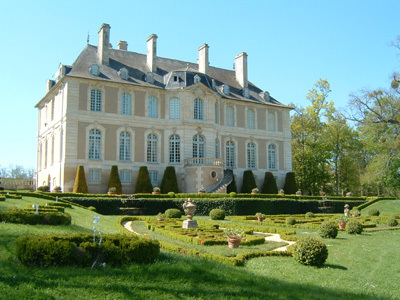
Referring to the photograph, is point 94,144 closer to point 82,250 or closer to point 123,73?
point 123,73

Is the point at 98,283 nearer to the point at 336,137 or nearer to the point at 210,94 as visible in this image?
the point at 210,94

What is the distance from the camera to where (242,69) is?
4278 cm

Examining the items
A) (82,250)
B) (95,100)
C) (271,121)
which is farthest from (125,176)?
(82,250)

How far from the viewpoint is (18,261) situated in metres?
7.54

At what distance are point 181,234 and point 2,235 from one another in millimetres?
6069

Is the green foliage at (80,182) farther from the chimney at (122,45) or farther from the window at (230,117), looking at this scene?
the window at (230,117)

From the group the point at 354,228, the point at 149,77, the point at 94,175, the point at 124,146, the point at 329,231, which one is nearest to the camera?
the point at 329,231

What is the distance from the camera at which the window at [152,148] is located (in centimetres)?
3506

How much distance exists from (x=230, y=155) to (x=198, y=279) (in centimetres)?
3144

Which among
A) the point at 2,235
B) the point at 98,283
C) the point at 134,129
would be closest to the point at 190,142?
the point at 134,129

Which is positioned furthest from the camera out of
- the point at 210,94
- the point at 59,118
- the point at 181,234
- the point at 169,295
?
the point at 210,94

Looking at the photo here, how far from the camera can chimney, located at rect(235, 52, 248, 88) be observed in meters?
42.6

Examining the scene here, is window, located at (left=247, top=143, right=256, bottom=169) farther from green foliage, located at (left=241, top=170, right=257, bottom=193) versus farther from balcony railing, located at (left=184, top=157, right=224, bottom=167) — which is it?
balcony railing, located at (left=184, top=157, right=224, bottom=167)

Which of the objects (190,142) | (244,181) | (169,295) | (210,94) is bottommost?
(169,295)
